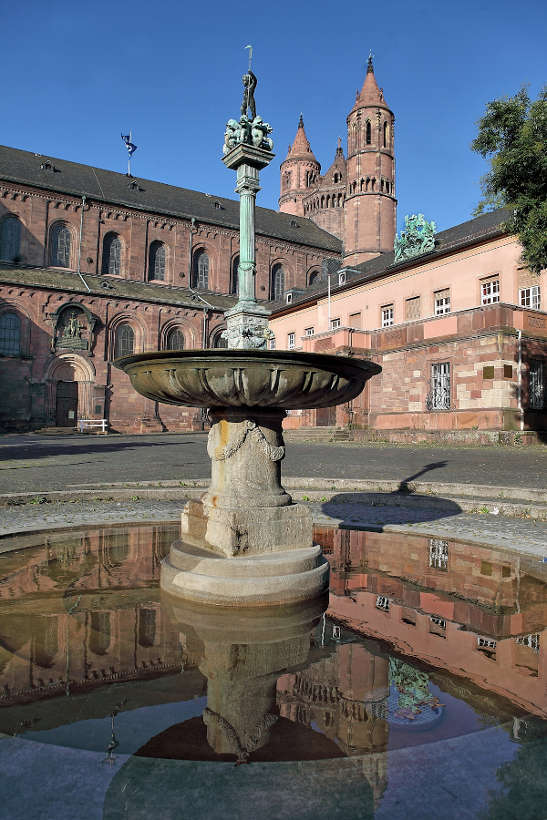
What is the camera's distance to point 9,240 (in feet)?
134

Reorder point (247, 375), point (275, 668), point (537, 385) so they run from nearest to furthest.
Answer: point (275, 668), point (247, 375), point (537, 385)

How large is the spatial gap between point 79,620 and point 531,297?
25.9 meters

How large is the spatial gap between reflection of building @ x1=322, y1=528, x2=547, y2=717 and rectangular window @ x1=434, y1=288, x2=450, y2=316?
25203mm

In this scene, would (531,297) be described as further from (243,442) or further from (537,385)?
(243,442)

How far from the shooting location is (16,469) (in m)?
12.5

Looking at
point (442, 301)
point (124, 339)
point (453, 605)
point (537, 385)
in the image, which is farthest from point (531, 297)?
point (124, 339)

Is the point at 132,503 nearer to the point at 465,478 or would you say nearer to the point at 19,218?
the point at 465,478

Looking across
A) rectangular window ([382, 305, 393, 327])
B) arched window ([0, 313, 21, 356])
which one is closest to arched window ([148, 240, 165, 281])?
arched window ([0, 313, 21, 356])

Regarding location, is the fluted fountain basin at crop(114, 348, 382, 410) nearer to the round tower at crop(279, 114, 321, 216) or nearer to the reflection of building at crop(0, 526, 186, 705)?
the reflection of building at crop(0, 526, 186, 705)

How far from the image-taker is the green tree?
14344mm

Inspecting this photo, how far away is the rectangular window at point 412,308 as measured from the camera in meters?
30.4

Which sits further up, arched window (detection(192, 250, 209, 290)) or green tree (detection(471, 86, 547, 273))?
arched window (detection(192, 250, 209, 290))

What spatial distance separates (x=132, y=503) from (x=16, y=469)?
233 inches

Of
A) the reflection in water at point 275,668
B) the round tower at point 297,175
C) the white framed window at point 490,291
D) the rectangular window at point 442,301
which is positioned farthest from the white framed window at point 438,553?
the round tower at point 297,175
